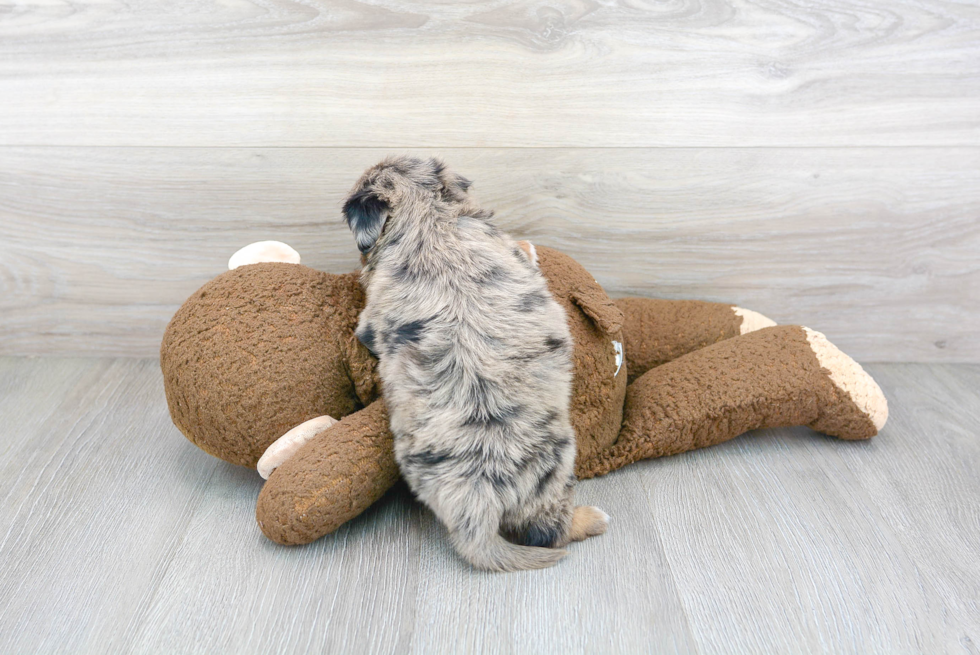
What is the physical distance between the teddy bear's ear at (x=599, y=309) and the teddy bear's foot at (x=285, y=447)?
0.42 meters

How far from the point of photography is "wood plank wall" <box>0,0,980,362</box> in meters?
1.24

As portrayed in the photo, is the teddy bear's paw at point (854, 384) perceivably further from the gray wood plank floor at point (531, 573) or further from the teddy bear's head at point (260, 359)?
the teddy bear's head at point (260, 359)

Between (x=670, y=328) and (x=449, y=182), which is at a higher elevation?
(x=449, y=182)

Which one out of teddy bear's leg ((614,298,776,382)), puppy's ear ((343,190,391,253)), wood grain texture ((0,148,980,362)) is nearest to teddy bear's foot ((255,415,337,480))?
puppy's ear ((343,190,391,253))

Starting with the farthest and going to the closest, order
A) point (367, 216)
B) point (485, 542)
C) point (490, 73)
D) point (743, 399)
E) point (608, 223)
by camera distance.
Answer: point (608, 223), point (490, 73), point (743, 399), point (367, 216), point (485, 542)

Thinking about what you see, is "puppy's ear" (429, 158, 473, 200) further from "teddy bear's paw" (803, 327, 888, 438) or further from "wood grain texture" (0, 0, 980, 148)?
"teddy bear's paw" (803, 327, 888, 438)

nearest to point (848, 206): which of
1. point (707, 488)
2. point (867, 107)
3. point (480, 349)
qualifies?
point (867, 107)

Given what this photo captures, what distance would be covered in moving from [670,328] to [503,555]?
590 mm

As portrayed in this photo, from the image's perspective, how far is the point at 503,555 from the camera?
0.87m

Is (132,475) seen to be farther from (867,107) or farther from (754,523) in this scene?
(867,107)

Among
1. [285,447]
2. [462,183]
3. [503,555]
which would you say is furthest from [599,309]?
[285,447]

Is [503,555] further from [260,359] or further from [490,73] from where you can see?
[490,73]

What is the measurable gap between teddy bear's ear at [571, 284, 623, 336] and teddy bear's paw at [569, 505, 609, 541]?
0.86 feet

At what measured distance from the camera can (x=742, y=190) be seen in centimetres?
133
